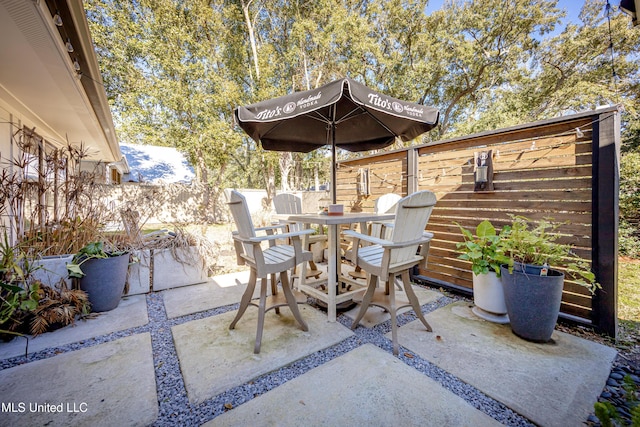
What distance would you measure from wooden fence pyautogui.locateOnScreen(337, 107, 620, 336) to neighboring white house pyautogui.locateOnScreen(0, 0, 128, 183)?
371 cm

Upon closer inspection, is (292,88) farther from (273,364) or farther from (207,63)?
(273,364)

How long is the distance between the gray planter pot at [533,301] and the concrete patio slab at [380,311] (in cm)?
90

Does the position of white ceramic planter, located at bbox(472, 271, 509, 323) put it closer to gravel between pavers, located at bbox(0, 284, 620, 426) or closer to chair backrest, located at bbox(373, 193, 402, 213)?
gravel between pavers, located at bbox(0, 284, 620, 426)

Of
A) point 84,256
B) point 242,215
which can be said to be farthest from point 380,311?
point 84,256

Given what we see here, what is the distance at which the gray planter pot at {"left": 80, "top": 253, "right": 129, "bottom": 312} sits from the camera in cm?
254

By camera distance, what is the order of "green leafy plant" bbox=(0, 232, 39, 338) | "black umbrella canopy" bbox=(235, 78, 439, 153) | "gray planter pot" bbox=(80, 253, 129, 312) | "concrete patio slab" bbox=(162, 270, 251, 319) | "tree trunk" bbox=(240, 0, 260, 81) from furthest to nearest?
"tree trunk" bbox=(240, 0, 260, 81)
"concrete patio slab" bbox=(162, 270, 251, 319)
"gray planter pot" bbox=(80, 253, 129, 312)
"black umbrella canopy" bbox=(235, 78, 439, 153)
"green leafy plant" bbox=(0, 232, 39, 338)

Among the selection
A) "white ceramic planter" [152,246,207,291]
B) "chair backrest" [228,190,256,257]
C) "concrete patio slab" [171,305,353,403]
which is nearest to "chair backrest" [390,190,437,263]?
"concrete patio slab" [171,305,353,403]

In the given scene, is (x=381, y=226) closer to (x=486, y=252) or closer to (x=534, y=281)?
(x=486, y=252)

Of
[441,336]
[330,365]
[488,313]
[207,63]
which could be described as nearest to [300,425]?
[330,365]

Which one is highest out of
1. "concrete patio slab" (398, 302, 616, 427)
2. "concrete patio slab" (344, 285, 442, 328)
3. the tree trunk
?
the tree trunk

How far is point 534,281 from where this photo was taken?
204 centimetres

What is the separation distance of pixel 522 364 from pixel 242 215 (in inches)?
90.5

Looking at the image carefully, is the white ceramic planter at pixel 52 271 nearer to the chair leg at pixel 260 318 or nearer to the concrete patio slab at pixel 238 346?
A: the concrete patio slab at pixel 238 346

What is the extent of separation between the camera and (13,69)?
94.7 inches
